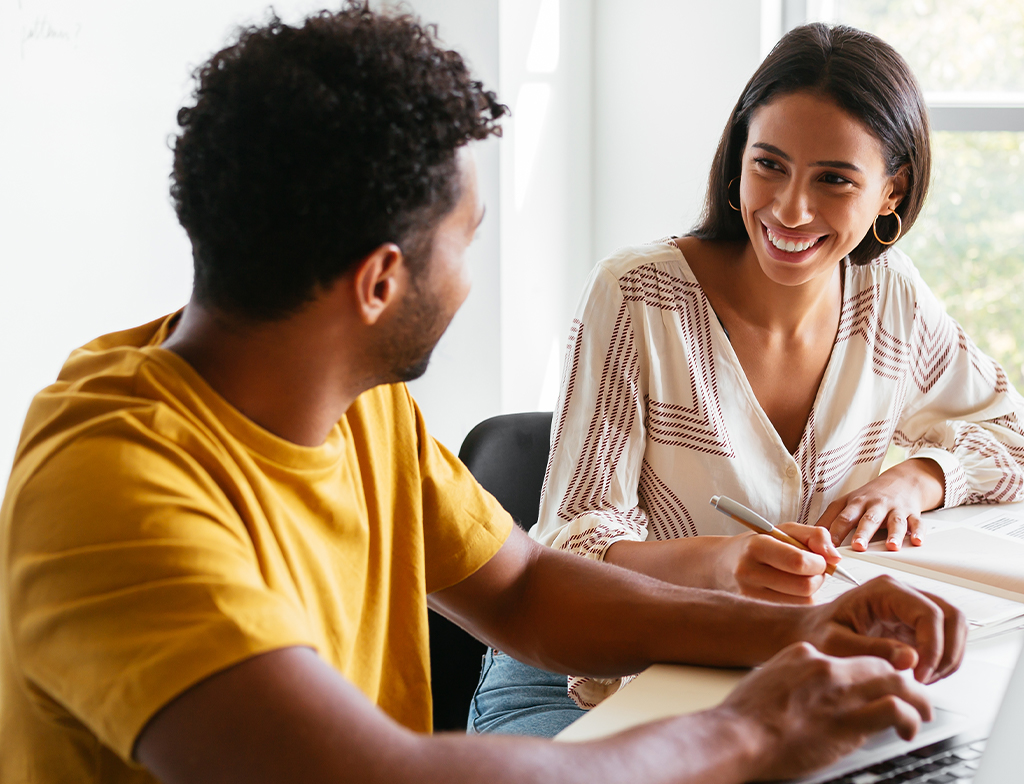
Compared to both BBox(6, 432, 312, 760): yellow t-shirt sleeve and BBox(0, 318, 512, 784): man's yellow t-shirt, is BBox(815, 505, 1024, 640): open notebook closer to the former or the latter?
BBox(0, 318, 512, 784): man's yellow t-shirt

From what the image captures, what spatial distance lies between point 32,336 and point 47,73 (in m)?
0.41

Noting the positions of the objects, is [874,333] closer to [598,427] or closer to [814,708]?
[598,427]

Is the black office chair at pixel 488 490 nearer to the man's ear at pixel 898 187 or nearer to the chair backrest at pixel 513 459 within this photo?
the chair backrest at pixel 513 459

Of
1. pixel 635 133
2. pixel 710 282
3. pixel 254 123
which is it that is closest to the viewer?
pixel 254 123

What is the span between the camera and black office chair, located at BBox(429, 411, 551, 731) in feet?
4.99

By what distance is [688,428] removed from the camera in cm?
154

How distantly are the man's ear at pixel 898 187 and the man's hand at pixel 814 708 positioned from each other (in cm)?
100

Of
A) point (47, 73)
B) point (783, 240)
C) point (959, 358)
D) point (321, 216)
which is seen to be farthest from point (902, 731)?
point (47, 73)

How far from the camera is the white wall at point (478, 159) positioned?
1.56 metres

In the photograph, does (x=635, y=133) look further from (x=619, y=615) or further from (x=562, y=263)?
(x=619, y=615)

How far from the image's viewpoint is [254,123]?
0.79 meters

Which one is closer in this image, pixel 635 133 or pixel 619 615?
pixel 619 615

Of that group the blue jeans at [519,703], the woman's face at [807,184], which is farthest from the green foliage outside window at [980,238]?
the blue jeans at [519,703]

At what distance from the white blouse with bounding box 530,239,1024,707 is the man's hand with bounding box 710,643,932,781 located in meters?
0.62
